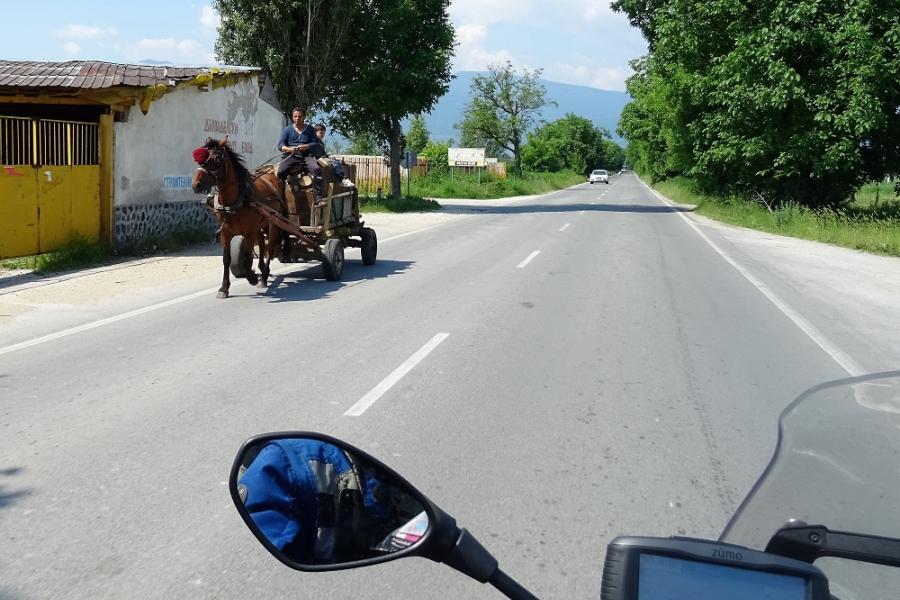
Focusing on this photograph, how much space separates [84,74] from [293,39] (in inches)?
589

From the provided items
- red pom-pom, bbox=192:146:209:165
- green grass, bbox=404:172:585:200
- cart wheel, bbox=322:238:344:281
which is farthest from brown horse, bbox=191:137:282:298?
green grass, bbox=404:172:585:200

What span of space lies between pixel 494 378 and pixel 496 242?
41.9 ft

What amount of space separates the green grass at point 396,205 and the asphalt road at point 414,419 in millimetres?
21104

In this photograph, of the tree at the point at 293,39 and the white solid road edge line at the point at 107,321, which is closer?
the white solid road edge line at the point at 107,321

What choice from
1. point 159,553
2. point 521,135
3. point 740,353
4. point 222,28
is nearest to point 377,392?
point 159,553

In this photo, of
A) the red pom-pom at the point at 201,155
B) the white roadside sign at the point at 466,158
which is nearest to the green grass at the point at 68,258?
the red pom-pom at the point at 201,155

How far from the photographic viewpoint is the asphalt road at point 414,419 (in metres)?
3.98

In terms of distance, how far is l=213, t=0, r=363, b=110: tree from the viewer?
96.6 feet

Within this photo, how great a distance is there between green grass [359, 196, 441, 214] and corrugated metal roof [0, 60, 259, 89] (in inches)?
536

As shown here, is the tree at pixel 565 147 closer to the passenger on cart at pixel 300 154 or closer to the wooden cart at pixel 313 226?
the wooden cart at pixel 313 226

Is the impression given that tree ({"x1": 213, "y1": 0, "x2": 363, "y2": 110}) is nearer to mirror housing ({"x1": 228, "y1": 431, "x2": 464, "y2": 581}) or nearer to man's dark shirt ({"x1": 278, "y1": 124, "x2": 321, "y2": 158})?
man's dark shirt ({"x1": 278, "y1": 124, "x2": 321, "y2": 158})

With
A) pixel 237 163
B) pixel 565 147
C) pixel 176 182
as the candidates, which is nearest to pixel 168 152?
pixel 176 182

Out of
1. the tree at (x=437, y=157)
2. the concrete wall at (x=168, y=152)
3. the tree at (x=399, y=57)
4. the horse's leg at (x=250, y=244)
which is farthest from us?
the tree at (x=437, y=157)

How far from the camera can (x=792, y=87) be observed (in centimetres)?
2495
